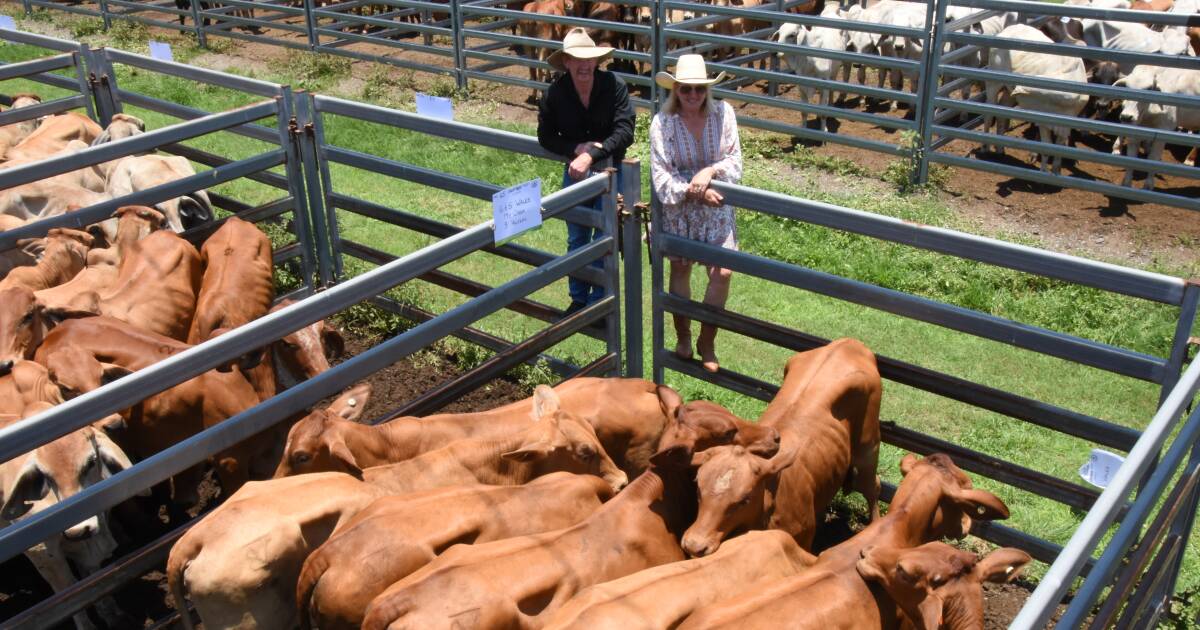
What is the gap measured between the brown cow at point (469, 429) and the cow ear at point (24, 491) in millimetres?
998

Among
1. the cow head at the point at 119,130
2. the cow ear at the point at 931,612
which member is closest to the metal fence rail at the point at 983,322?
the cow ear at the point at 931,612

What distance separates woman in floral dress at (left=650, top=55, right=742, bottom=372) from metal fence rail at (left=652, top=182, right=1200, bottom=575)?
517mm

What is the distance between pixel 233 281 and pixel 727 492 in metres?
3.77

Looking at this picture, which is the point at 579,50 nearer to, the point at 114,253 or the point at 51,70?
the point at 114,253

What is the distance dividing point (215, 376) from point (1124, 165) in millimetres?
7826

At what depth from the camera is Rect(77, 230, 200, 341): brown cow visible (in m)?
6.21

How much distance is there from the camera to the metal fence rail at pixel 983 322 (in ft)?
13.1

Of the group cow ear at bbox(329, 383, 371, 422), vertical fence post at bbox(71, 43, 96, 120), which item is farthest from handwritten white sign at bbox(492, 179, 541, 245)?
vertical fence post at bbox(71, 43, 96, 120)

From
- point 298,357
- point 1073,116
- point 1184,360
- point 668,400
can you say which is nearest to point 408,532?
point 668,400

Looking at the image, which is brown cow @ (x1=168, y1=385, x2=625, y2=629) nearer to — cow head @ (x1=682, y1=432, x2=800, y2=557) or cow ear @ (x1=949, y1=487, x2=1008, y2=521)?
cow head @ (x1=682, y1=432, x2=800, y2=557)

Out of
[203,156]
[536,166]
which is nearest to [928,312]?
[203,156]

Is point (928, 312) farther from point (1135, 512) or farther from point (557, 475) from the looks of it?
point (557, 475)

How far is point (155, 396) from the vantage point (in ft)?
17.0

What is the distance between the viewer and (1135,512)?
3.26m
